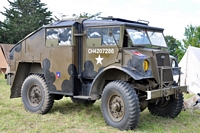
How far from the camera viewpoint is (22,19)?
3111 cm

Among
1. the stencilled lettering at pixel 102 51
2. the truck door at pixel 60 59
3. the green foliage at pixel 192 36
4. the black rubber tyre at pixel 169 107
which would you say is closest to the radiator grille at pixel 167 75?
the black rubber tyre at pixel 169 107

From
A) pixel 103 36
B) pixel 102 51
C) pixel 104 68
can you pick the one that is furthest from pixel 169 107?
pixel 103 36

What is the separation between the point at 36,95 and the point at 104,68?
2.20 metres

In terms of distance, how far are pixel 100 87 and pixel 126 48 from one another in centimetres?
109

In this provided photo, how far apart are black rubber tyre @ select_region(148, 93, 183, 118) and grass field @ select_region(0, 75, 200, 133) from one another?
14 cm

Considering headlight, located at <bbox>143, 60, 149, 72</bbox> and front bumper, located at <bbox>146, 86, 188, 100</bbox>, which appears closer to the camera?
front bumper, located at <bbox>146, 86, 188, 100</bbox>

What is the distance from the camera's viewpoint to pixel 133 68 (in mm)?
5824

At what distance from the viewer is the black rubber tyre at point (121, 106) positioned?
565 centimetres

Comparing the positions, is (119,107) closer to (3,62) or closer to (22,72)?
(22,72)

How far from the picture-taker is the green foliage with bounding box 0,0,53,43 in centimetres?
3022

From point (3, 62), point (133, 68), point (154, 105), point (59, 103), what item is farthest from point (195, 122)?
point (3, 62)

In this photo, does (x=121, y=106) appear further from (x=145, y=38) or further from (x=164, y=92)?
(x=145, y=38)

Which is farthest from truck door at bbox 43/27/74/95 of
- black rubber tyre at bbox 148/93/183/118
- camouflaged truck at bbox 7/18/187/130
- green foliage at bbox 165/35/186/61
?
green foliage at bbox 165/35/186/61

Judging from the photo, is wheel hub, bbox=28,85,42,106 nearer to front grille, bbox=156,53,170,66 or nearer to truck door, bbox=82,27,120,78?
truck door, bbox=82,27,120,78
